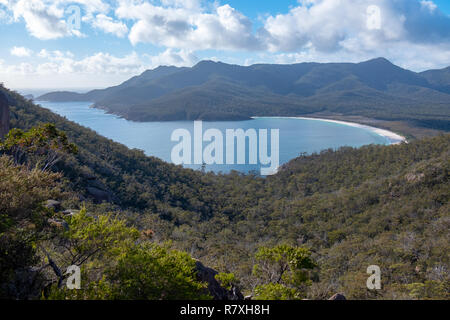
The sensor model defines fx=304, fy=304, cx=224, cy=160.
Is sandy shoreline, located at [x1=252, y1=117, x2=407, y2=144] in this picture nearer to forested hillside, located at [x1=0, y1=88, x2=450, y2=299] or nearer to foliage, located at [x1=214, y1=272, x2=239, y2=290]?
forested hillside, located at [x1=0, y1=88, x2=450, y2=299]

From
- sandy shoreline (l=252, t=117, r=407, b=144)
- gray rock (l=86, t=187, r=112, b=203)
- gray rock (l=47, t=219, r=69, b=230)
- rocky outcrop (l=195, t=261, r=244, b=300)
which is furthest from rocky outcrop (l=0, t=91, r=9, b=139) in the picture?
sandy shoreline (l=252, t=117, r=407, b=144)

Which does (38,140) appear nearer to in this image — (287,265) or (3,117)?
(287,265)

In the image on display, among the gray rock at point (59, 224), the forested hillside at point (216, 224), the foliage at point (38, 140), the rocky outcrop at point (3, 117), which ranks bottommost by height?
the forested hillside at point (216, 224)

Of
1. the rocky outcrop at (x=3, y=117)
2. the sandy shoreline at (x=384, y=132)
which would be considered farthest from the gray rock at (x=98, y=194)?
the sandy shoreline at (x=384, y=132)

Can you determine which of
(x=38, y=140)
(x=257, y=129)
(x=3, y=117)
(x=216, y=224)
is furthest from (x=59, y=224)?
(x=257, y=129)

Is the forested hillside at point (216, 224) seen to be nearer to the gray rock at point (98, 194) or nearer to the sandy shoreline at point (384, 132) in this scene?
the gray rock at point (98, 194)
